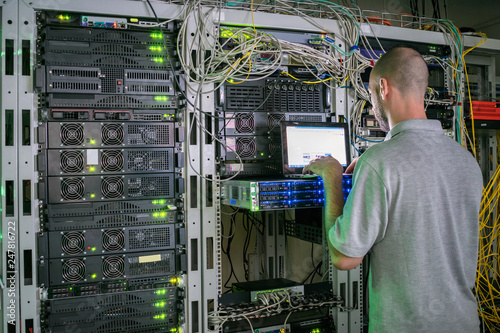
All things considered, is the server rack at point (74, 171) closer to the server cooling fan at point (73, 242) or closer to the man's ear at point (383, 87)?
the server cooling fan at point (73, 242)

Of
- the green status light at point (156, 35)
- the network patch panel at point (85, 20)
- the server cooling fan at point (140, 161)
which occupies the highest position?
the network patch panel at point (85, 20)

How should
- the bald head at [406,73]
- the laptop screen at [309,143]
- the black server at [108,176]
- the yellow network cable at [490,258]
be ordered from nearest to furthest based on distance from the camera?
1. the bald head at [406,73]
2. the black server at [108,176]
3. the laptop screen at [309,143]
4. the yellow network cable at [490,258]

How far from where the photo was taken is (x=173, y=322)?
246 centimetres

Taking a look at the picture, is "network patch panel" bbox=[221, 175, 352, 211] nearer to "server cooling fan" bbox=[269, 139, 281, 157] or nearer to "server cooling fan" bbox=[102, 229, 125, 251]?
"server cooling fan" bbox=[269, 139, 281, 157]

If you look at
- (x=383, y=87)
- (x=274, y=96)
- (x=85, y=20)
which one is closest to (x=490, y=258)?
(x=274, y=96)

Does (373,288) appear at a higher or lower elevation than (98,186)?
lower

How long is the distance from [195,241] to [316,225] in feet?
2.57

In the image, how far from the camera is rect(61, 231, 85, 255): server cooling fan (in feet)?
7.57

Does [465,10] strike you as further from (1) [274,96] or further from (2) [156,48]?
(2) [156,48]

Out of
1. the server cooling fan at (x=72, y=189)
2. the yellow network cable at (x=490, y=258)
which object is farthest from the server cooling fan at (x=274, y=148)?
the yellow network cable at (x=490, y=258)

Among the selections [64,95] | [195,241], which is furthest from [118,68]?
[195,241]

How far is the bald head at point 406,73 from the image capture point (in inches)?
64.0

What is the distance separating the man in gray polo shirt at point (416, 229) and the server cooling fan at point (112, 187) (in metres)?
1.28

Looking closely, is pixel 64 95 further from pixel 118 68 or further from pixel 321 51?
pixel 321 51
